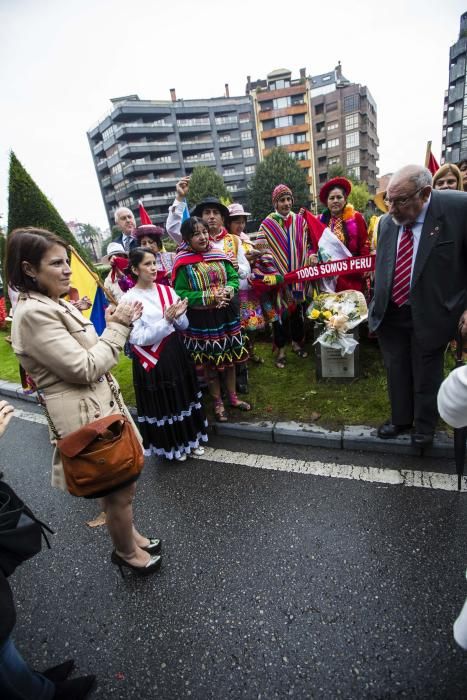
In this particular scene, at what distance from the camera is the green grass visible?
3539 millimetres

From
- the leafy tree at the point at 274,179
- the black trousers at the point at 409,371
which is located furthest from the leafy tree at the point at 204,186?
the black trousers at the point at 409,371

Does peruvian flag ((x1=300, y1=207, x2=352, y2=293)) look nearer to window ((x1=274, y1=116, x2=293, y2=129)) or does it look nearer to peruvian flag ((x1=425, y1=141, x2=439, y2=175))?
peruvian flag ((x1=425, y1=141, x2=439, y2=175))

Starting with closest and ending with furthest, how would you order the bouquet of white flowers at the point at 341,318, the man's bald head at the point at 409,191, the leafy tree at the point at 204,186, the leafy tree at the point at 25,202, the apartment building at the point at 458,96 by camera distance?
1. the man's bald head at the point at 409,191
2. the bouquet of white flowers at the point at 341,318
3. the leafy tree at the point at 25,202
4. the leafy tree at the point at 204,186
5. the apartment building at the point at 458,96

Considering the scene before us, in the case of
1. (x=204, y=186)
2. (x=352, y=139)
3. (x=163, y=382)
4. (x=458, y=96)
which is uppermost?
(x=458, y=96)

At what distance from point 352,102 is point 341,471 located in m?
68.3

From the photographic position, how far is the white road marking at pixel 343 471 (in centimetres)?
262

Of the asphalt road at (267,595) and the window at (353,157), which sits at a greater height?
the window at (353,157)

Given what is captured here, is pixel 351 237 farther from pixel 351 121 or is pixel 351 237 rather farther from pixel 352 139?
pixel 351 121

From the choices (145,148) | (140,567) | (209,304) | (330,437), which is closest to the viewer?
(140,567)

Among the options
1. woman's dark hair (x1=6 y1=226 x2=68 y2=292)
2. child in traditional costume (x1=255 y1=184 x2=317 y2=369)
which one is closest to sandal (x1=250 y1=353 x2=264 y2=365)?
child in traditional costume (x1=255 y1=184 x2=317 y2=369)

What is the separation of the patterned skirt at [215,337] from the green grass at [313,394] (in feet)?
2.16

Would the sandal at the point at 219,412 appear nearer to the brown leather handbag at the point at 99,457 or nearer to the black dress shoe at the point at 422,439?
the black dress shoe at the point at 422,439

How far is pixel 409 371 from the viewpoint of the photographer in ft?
10.3

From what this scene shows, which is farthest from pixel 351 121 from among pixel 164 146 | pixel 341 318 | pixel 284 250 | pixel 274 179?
pixel 341 318
